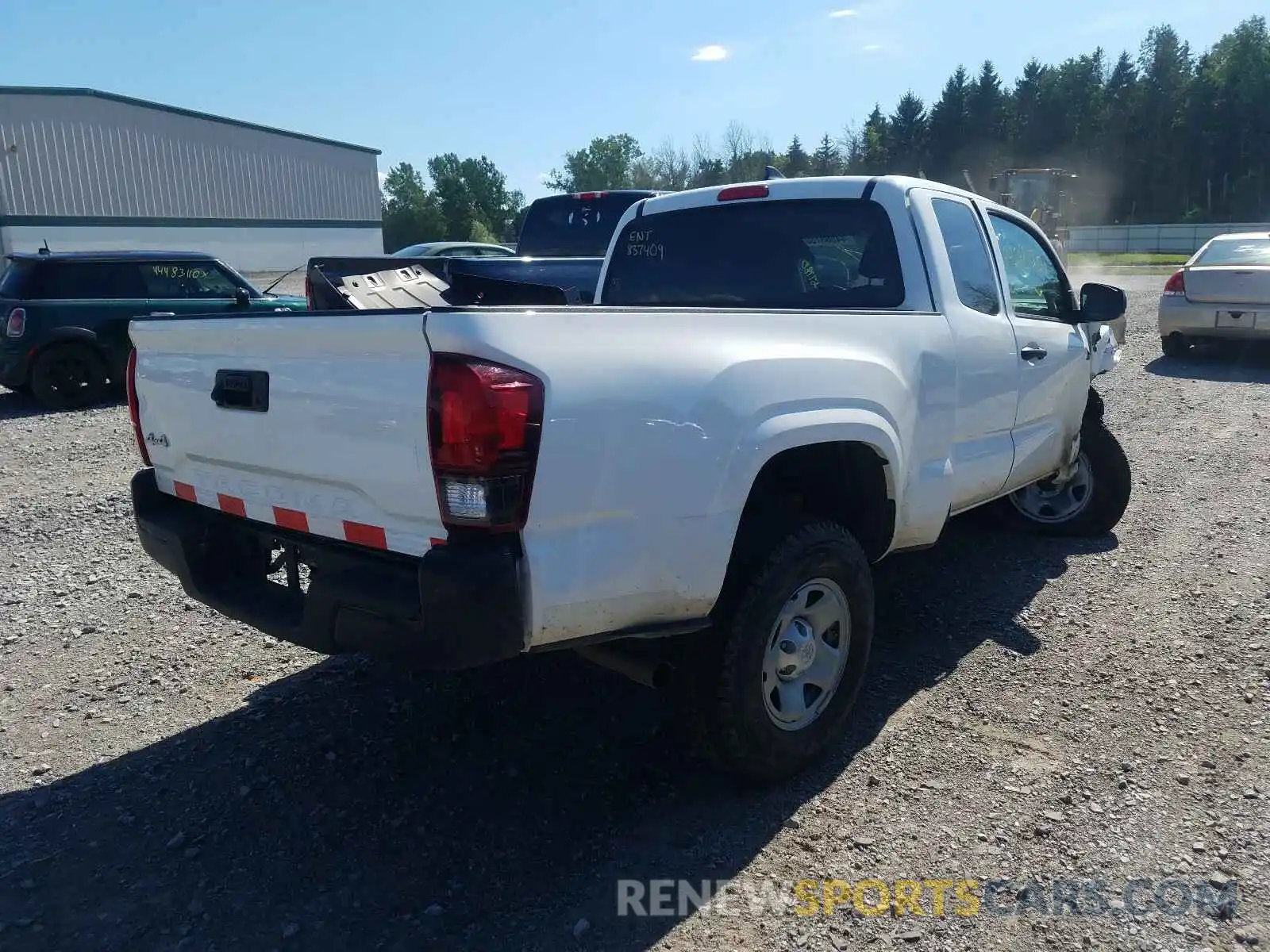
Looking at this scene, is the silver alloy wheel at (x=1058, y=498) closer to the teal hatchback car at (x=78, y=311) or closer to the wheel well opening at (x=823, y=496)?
the wheel well opening at (x=823, y=496)

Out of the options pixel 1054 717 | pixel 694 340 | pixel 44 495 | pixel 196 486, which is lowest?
pixel 1054 717

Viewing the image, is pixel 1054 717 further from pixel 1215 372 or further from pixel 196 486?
pixel 1215 372

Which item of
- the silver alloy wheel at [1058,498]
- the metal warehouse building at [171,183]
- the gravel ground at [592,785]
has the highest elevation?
the metal warehouse building at [171,183]

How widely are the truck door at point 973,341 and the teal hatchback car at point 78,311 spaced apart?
8154 millimetres

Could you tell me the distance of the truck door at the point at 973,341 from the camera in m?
3.95

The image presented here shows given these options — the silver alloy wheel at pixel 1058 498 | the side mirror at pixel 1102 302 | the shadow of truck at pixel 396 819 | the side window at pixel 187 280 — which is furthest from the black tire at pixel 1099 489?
the side window at pixel 187 280

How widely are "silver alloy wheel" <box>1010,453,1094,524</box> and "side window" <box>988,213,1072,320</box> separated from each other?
1087 millimetres

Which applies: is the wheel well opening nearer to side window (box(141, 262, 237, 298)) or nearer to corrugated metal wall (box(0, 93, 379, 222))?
side window (box(141, 262, 237, 298))

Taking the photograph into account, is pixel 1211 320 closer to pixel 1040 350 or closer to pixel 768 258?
pixel 1040 350

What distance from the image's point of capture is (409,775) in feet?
11.0

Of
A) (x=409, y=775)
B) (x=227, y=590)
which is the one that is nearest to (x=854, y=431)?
(x=409, y=775)

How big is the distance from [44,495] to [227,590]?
4798mm

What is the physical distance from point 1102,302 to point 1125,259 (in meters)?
48.6

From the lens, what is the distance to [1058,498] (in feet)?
19.2
